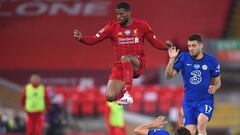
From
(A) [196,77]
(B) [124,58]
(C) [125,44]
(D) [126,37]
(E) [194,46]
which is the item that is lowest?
(A) [196,77]

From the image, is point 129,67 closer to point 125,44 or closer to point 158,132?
point 125,44

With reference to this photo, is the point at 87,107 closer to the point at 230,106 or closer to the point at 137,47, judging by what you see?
the point at 230,106

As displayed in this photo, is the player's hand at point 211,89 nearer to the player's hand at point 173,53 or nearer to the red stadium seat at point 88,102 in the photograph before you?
the player's hand at point 173,53

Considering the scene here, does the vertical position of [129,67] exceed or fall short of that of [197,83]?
it exceeds it

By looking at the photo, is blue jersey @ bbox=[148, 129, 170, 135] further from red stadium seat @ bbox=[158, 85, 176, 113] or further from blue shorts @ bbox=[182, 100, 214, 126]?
red stadium seat @ bbox=[158, 85, 176, 113]

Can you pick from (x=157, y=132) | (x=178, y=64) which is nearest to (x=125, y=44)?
(x=178, y=64)

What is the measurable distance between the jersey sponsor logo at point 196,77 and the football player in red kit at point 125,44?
814mm

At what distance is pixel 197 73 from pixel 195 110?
0.63 m

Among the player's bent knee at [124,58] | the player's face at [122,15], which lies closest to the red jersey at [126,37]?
the player's bent knee at [124,58]

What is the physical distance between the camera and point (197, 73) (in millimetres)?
12430

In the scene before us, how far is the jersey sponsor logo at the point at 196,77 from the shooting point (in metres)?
12.4

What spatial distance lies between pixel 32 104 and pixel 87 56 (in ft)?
23.9

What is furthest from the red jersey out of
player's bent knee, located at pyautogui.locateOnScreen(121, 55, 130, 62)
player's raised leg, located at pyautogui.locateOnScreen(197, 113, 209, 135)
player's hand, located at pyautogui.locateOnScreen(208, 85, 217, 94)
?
player's raised leg, located at pyautogui.locateOnScreen(197, 113, 209, 135)

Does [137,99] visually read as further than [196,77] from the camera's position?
Yes
